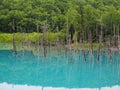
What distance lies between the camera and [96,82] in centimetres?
1917

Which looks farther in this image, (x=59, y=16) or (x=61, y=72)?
(x=59, y=16)

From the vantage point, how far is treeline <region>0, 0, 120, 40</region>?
133ft

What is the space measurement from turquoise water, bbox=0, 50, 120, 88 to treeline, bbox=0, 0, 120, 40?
1208 cm

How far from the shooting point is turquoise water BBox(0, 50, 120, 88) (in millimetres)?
18938

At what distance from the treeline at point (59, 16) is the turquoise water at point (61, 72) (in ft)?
39.6

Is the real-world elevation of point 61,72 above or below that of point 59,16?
above

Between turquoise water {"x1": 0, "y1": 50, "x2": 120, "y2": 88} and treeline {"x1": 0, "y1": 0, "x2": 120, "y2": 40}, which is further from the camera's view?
treeline {"x1": 0, "y1": 0, "x2": 120, "y2": 40}

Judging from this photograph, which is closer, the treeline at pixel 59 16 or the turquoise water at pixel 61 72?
the turquoise water at pixel 61 72

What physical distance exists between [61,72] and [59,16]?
99.3ft

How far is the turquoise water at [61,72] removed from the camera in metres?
18.9

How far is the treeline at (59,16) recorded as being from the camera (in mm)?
40625

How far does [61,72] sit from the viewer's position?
2273cm

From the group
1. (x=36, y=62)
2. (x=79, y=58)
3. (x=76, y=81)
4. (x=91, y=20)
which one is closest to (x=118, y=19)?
(x=91, y=20)

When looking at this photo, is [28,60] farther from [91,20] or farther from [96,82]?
[91,20]
